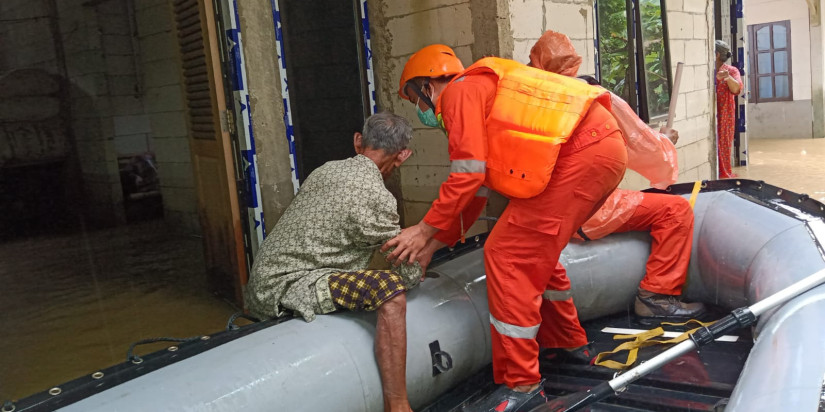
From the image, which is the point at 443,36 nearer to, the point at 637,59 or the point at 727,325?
the point at 727,325

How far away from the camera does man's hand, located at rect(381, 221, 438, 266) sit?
2.37 m

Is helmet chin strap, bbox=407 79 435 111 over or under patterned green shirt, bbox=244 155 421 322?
over

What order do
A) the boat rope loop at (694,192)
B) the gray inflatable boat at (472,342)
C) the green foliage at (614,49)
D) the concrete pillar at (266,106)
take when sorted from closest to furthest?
the gray inflatable boat at (472,342) → the boat rope loop at (694,192) → the concrete pillar at (266,106) → the green foliage at (614,49)

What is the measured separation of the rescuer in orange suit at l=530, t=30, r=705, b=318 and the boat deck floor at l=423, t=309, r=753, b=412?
0.34 metres

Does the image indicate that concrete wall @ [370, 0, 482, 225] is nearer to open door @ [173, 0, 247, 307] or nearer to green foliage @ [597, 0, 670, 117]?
open door @ [173, 0, 247, 307]

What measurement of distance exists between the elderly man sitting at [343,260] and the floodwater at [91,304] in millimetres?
1680

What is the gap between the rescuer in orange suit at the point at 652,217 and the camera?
320 cm

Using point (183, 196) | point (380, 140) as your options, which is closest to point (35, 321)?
point (183, 196)

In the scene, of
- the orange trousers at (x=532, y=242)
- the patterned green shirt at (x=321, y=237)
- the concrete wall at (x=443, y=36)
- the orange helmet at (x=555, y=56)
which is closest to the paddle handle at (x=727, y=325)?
the orange trousers at (x=532, y=242)

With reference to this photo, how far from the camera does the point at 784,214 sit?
119 inches

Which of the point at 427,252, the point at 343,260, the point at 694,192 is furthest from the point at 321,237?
the point at 694,192

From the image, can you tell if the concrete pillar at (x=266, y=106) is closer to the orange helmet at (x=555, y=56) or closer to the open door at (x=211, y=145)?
Answer: the open door at (x=211, y=145)

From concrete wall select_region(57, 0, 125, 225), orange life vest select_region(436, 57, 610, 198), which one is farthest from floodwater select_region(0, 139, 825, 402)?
orange life vest select_region(436, 57, 610, 198)

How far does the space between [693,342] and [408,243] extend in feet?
3.25
